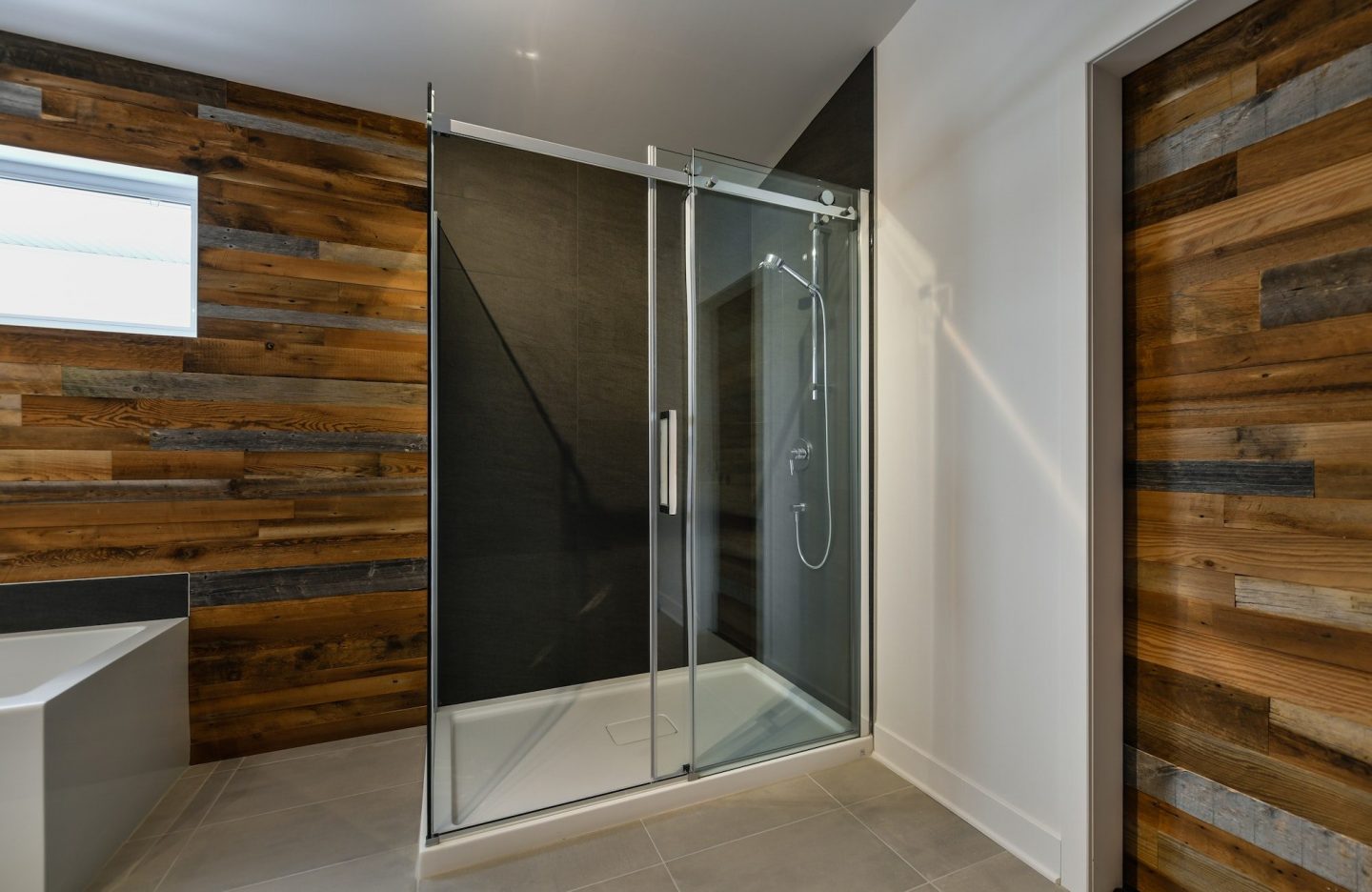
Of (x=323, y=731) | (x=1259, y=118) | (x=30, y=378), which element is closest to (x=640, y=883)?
(x=323, y=731)

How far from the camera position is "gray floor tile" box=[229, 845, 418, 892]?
1521mm

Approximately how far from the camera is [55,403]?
2.02 meters

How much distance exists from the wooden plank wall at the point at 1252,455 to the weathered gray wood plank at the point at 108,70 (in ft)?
10.1

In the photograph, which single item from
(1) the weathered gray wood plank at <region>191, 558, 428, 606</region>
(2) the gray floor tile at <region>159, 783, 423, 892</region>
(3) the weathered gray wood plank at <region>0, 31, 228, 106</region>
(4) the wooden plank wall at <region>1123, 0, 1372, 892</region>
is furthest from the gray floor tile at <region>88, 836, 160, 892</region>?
(4) the wooden plank wall at <region>1123, 0, 1372, 892</region>

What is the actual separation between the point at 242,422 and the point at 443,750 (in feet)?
4.95

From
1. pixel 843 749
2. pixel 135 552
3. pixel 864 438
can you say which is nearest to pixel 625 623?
pixel 843 749

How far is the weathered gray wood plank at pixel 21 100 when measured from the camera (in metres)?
2.00

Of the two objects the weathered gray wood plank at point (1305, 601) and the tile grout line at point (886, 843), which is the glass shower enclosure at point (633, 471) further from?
the weathered gray wood plank at point (1305, 601)

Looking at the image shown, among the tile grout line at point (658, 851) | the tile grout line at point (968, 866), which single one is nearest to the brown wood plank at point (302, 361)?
the tile grout line at point (658, 851)

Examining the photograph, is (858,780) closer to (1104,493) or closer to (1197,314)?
(1104,493)

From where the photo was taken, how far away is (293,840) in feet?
5.65

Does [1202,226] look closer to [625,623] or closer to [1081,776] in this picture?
[1081,776]

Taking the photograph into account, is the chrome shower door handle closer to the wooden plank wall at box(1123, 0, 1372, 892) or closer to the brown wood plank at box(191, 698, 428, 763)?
the wooden plank wall at box(1123, 0, 1372, 892)

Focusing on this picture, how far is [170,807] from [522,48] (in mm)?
2820
